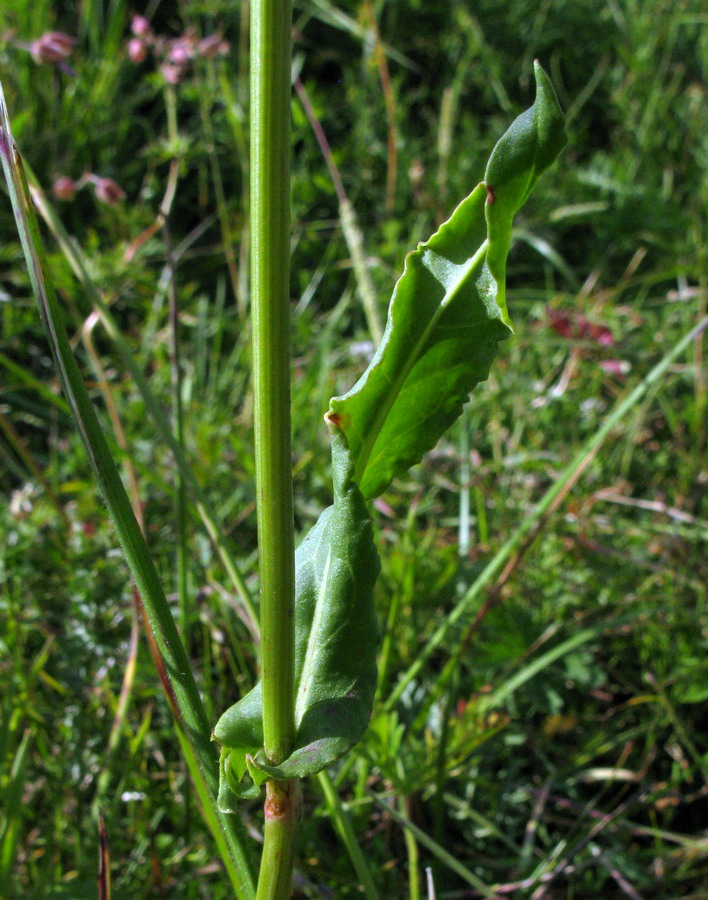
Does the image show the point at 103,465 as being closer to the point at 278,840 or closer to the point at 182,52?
the point at 278,840

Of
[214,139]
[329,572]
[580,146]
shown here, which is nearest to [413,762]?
[329,572]

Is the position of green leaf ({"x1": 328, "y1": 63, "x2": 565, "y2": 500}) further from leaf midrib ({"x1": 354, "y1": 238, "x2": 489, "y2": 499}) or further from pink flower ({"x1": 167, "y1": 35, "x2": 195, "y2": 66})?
pink flower ({"x1": 167, "y1": 35, "x2": 195, "y2": 66})

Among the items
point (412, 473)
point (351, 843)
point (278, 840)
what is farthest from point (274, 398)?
point (412, 473)

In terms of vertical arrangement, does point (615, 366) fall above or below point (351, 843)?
above

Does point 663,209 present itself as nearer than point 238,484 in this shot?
No

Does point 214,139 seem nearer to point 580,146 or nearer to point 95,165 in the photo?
point 95,165

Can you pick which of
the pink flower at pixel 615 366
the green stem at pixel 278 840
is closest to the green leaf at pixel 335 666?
the green stem at pixel 278 840
